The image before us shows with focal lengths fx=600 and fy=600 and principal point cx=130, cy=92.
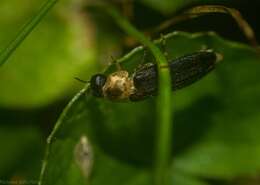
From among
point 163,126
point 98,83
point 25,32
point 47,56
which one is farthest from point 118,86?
point 47,56

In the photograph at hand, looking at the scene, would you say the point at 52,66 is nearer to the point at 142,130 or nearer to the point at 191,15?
the point at 142,130

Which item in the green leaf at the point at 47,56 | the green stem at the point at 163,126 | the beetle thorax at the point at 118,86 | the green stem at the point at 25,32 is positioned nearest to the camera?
the green stem at the point at 163,126

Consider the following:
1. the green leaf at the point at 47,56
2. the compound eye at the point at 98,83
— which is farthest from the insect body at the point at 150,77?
the green leaf at the point at 47,56

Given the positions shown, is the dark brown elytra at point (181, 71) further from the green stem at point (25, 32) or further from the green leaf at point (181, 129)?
the green stem at point (25, 32)

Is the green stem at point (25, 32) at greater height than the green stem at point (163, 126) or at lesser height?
greater

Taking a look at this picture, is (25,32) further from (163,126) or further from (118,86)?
(163,126)

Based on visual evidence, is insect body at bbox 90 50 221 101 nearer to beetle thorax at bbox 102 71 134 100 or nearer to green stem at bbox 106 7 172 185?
beetle thorax at bbox 102 71 134 100

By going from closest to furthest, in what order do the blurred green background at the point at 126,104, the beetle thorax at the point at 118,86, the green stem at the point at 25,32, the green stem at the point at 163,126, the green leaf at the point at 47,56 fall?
1. the green stem at the point at 163,126
2. the green stem at the point at 25,32
3. the beetle thorax at the point at 118,86
4. the blurred green background at the point at 126,104
5. the green leaf at the point at 47,56

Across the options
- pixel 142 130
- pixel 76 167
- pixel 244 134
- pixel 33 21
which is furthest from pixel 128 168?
pixel 33 21

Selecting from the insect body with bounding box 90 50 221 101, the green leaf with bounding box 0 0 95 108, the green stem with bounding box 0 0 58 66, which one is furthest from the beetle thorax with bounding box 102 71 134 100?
the green leaf with bounding box 0 0 95 108
